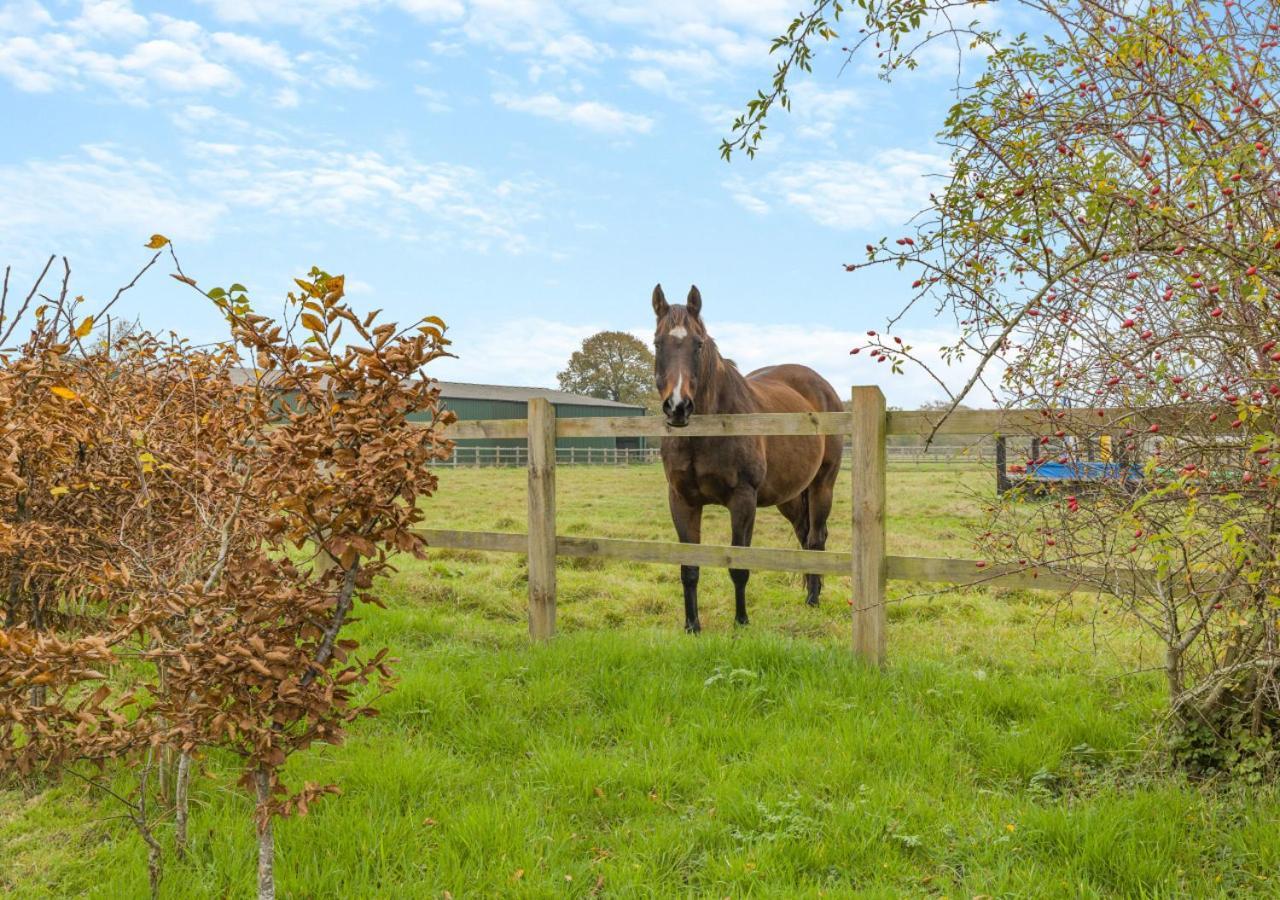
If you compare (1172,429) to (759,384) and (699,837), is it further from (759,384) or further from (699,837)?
(759,384)

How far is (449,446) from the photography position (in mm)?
2680

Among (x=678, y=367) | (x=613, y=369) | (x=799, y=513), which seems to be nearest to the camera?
(x=678, y=367)

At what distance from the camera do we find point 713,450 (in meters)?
6.21

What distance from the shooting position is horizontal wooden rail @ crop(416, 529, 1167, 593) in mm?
4039

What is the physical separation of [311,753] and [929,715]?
2983 mm

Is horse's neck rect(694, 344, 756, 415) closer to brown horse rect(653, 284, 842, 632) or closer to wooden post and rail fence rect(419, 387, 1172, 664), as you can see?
brown horse rect(653, 284, 842, 632)

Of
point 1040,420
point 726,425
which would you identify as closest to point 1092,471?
point 1040,420

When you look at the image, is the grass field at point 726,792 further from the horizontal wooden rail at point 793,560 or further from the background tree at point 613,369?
the background tree at point 613,369

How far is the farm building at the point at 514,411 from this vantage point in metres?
39.8

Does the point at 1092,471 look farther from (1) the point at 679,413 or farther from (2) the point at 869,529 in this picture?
(1) the point at 679,413

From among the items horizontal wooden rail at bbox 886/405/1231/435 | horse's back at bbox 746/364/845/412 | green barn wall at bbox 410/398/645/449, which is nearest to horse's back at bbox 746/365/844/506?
horse's back at bbox 746/364/845/412

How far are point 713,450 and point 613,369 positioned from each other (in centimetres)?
5468

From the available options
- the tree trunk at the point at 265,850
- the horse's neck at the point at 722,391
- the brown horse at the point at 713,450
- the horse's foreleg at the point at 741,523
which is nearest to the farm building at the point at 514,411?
the brown horse at the point at 713,450

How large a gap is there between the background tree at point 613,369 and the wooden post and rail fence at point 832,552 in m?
52.7
